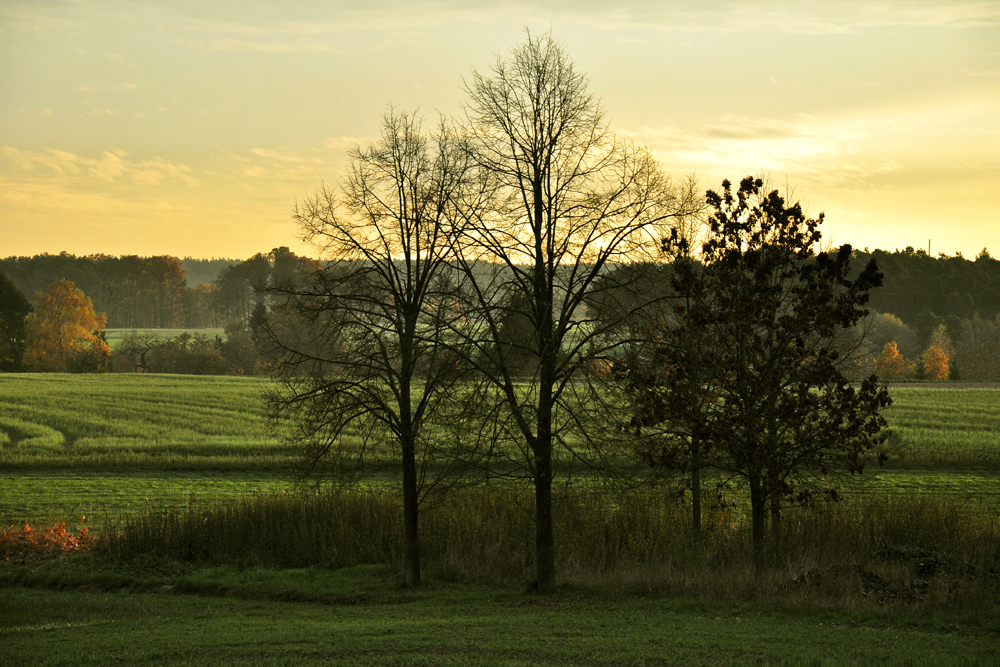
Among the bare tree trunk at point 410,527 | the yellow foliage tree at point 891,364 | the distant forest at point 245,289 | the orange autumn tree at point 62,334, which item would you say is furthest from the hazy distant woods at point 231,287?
the bare tree trunk at point 410,527

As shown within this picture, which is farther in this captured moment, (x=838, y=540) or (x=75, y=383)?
(x=75, y=383)

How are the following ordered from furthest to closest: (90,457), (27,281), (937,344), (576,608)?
(27,281) → (937,344) → (90,457) → (576,608)

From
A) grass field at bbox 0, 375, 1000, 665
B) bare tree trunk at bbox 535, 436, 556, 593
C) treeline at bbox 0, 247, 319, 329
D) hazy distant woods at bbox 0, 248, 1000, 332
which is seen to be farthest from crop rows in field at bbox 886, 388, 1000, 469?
treeline at bbox 0, 247, 319, 329

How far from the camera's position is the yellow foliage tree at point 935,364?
76625mm

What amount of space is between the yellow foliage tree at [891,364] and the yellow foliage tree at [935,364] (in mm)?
2163

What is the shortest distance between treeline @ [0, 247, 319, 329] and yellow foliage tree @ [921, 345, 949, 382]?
87655 millimetres

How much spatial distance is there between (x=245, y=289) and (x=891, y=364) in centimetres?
9821

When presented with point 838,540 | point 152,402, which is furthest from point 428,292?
point 152,402

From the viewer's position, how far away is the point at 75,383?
60.1 metres

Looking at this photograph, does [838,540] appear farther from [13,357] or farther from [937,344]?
[13,357]

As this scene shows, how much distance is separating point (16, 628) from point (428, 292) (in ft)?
32.9

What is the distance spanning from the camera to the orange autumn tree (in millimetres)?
81250

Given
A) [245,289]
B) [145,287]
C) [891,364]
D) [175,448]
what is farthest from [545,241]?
[145,287]

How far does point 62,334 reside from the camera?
85.1 m
